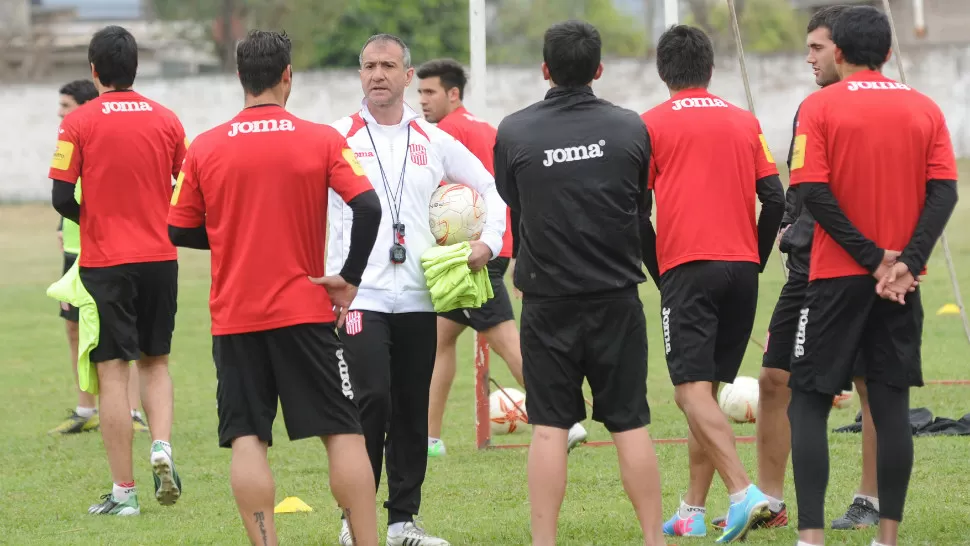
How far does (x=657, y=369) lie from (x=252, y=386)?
786 cm

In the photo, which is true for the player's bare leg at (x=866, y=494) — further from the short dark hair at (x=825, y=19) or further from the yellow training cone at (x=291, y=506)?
the yellow training cone at (x=291, y=506)

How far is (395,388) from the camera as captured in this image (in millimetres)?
6473

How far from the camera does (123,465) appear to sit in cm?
746

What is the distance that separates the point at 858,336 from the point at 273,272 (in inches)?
89.9

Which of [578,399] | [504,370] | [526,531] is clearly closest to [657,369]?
[504,370]

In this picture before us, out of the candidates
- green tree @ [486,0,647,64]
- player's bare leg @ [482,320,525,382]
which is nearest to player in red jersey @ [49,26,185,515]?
player's bare leg @ [482,320,525,382]

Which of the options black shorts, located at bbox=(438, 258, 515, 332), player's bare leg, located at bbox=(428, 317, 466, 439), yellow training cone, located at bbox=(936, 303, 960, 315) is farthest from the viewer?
yellow training cone, located at bbox=(936, 303, 960, 315)

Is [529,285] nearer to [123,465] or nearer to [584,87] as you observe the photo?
[584,87]

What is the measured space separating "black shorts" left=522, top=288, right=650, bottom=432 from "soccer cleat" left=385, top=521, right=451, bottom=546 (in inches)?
39.1

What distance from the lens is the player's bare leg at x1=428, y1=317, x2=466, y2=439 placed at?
30.1 feet

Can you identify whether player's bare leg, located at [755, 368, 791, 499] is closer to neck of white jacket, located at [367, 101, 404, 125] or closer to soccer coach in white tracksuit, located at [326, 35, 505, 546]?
soccer coach in white tracksuit, located at [326, 35, 505, 546]

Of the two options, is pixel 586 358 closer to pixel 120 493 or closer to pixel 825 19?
pixel 825 19

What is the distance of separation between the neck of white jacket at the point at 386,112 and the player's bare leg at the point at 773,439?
205 centimetres

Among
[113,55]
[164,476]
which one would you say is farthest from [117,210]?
[164,476]
